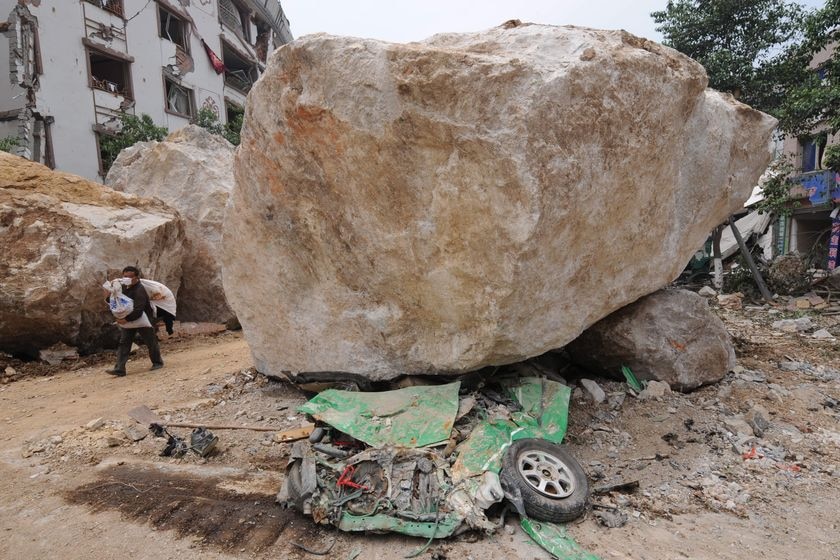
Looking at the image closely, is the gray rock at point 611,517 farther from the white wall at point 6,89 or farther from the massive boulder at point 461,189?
the white wall at point 6,89

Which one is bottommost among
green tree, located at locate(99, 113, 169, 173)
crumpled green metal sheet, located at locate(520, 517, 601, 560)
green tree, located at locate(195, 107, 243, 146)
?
crumpled green metal sheet, located at locate(520, 517, 601, 560)

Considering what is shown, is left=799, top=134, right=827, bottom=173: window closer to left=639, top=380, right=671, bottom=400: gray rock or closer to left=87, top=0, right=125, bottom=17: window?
left=639, top=380, right=671, bottom=400: gray rock

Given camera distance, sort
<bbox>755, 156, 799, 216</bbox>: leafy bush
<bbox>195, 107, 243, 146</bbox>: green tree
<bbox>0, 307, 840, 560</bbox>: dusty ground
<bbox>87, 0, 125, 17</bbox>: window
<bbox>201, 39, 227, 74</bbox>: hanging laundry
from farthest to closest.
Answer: <bbox>201, 39, 227, 74</bbox>: hanging laundry → <bbox>195, 107, 243, 146</bbox>: green tree → <bbox>87, 0, 125, 17</bbox>: window → <bbox>755, 156, 799, 216</bbox>: leafy bush → <bbox>0, 307, 840, 560</bbox>: dusty ground

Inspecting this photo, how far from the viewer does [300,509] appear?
2.83m

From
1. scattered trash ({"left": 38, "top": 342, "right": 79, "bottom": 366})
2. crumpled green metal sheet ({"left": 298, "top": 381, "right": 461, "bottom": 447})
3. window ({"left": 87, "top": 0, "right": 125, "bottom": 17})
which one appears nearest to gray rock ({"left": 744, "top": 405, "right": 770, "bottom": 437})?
crumpled green metal sheet ({"left": 298, "top": 381, "right": 461, "bottom": 447})

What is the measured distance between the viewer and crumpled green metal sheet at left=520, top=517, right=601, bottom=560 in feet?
8.23

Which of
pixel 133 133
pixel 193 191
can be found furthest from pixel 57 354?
pixel 133 133

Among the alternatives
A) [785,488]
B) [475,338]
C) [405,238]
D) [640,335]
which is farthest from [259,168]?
[785,488]

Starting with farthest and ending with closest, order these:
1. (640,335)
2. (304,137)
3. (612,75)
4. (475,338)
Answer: (640,335), (304,137), (475,338), (612,75)

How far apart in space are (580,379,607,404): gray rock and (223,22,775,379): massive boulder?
2.67 feet

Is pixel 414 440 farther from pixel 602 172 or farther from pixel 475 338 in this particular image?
pixel 602 172

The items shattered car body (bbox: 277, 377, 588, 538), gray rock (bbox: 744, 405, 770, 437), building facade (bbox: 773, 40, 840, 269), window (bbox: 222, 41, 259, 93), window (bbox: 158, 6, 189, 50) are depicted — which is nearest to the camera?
shattered car body (bbox: 277, 377, 588, 538)

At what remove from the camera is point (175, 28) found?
65.9 ft

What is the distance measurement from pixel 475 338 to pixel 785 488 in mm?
2103
